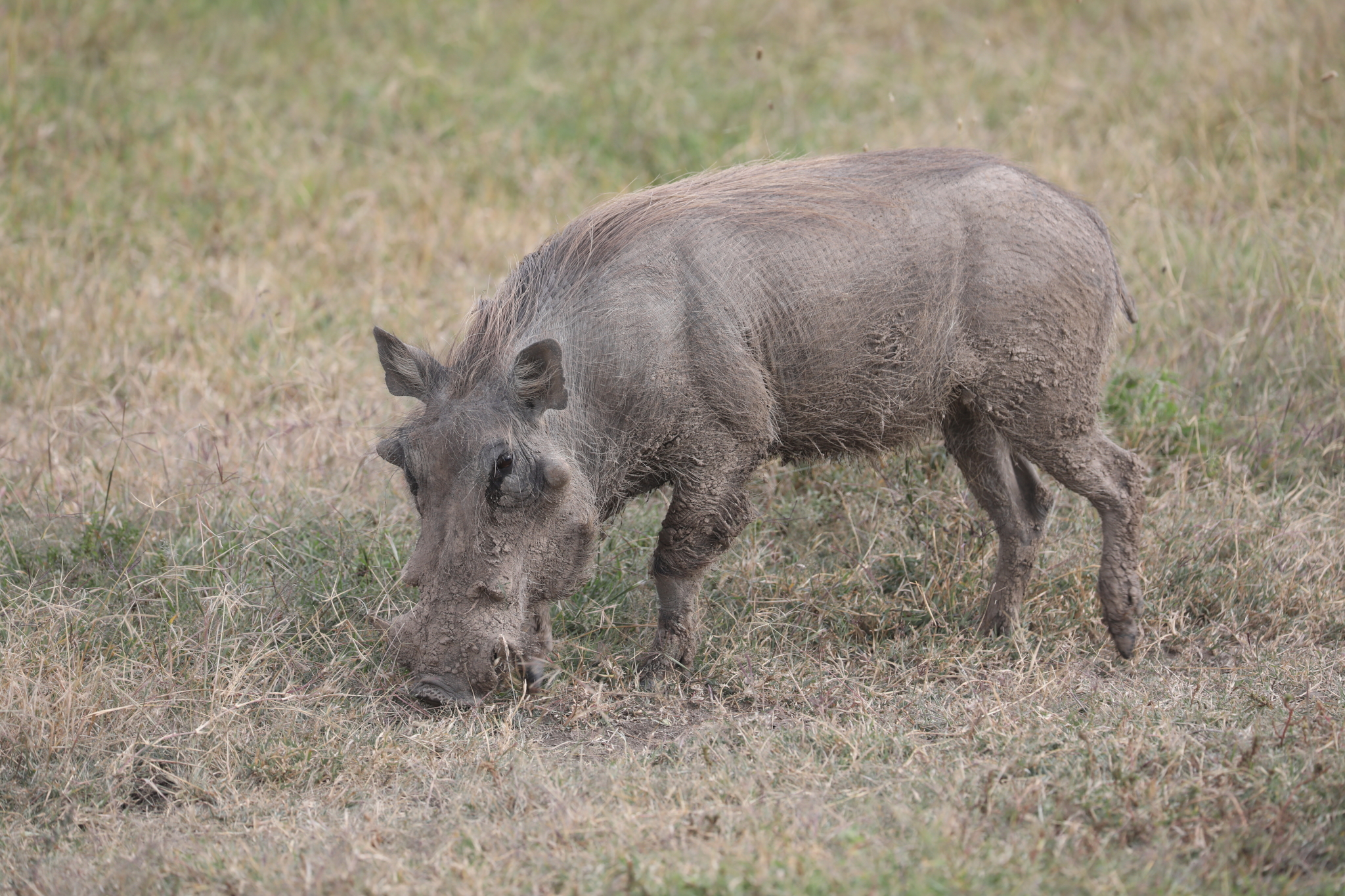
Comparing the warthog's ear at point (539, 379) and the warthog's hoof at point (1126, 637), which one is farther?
the warthog's hoof at point (1126, 637)

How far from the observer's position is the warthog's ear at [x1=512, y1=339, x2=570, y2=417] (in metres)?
3.56

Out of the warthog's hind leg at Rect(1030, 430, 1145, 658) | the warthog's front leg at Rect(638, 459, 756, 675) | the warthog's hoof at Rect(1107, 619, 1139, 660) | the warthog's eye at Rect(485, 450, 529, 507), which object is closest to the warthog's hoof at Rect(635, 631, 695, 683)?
the warthog's front leg at Rect(638, 459, 756, 675)

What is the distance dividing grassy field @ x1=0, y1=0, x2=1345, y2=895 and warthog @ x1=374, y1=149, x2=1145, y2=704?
34cm

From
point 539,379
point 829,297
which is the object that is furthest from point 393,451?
point 829,297

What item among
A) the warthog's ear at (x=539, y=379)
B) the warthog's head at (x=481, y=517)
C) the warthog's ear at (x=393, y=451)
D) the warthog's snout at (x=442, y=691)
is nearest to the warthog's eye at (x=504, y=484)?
the warthog's head at (x=481, y=517)

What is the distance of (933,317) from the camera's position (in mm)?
4000

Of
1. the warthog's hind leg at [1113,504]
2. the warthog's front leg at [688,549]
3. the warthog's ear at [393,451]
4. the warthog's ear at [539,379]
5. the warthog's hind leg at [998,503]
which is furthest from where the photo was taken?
the warthog's hind leg at [998,503]

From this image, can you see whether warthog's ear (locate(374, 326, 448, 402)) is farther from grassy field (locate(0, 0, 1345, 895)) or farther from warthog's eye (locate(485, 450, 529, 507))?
grassy field (locate(0, 0, 1345, 895))

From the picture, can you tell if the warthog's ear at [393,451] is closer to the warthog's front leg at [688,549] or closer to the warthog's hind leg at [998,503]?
the warthog's front leg at [688,549]

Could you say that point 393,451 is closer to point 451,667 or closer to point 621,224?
point 451,667

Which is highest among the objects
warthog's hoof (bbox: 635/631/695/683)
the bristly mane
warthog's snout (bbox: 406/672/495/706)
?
the bristly mane

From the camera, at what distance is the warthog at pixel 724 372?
3611 millimetres

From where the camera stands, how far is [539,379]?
3.60 m

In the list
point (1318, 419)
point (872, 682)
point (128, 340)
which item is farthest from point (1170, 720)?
point (128, 340)
